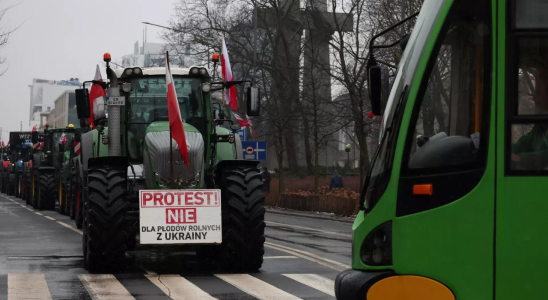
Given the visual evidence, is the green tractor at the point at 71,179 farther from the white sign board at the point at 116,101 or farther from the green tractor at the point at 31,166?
the white sign board at the point at 116,101

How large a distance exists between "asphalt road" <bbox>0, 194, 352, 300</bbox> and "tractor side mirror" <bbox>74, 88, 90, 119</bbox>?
7.15 ft

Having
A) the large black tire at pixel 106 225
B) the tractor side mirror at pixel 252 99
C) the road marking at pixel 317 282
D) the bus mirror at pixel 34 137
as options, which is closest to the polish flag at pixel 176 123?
the large black tire at pixel 106 225

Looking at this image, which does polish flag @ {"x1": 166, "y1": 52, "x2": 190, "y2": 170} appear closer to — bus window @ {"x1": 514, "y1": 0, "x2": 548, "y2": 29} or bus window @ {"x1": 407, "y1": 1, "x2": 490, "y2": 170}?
bus window @ {"x1": 407, "y1": 1, "x2": 490, "y2": 170}

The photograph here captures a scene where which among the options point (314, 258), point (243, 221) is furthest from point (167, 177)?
point (314, 258)

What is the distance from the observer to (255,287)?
1124cm

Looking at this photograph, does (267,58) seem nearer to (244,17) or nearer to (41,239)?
(244,17)

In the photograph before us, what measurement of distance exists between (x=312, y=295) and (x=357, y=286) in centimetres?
469

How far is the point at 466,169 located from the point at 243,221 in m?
7.36

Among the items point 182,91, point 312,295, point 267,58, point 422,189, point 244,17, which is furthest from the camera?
point 267,58

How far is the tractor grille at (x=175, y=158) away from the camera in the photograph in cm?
1300

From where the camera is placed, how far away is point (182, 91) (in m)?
14.5

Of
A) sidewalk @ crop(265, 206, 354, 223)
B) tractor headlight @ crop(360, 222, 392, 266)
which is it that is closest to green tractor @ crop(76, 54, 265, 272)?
tractor headlight @ crop(360, 222, 392, 266)

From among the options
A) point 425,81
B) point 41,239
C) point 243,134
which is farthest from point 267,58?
point 425,81

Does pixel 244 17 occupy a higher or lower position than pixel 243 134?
higher
